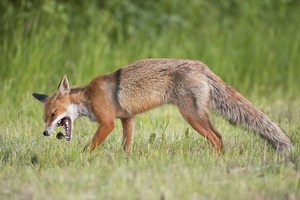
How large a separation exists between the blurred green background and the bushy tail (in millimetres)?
3761

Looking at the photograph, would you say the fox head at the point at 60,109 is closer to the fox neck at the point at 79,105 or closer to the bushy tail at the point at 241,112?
the fox neck at the point at 79,105

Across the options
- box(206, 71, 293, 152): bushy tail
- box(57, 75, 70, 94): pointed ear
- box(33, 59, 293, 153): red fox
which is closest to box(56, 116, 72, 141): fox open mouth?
box(33, 59, 293, 153): red fox

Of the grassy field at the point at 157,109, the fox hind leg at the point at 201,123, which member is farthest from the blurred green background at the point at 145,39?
the fox hind leg at the point at 201,123

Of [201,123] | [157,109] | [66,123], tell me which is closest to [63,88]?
[66,123]

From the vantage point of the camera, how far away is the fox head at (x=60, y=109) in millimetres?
7281

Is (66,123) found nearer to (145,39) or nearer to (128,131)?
(128,131)

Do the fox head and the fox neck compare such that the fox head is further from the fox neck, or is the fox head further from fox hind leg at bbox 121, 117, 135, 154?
fox hind leg at bbox 121, 117, 135, 154

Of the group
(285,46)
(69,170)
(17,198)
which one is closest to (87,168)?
(69,170)

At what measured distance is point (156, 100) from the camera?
7402 mm

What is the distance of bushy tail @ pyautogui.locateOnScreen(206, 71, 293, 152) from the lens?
707cm

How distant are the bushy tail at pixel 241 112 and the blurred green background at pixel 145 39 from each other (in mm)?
3761

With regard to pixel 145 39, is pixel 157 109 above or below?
below

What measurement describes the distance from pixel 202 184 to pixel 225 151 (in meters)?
1.66

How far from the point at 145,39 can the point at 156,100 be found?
5.64 meters
